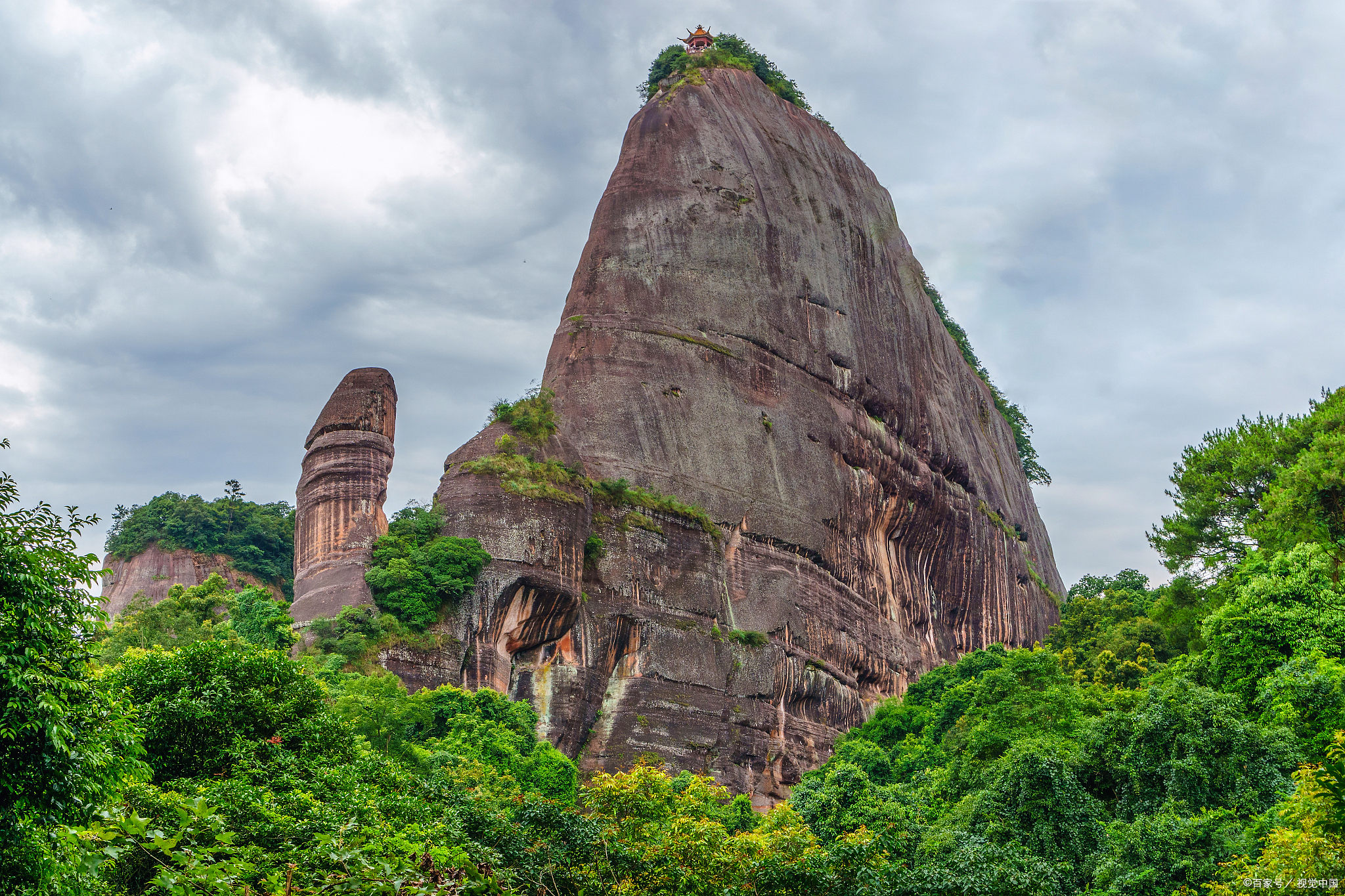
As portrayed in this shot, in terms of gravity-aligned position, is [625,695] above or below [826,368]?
below

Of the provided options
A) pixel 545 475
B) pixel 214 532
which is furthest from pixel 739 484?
pixel 214 532

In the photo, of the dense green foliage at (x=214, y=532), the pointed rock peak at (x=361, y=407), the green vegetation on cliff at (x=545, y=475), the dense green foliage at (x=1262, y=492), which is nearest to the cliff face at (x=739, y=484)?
the green vegetation on cliff at (x=545, y=475)

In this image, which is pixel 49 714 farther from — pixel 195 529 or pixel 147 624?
pixel 195 529

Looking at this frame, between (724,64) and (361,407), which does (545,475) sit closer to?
(361,407)

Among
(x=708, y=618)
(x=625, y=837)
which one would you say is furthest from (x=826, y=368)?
(x=625, y=837)

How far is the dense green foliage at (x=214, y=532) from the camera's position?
51.0 m

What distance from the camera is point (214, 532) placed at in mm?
51562

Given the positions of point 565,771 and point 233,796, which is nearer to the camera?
point 233,796

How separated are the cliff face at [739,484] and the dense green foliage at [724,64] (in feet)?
5.76

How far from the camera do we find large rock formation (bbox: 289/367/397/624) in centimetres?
3134

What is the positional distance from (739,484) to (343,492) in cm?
1222

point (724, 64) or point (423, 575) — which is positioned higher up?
point (724, 64)

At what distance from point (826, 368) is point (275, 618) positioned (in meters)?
22.3

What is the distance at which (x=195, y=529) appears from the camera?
51.2 meters
